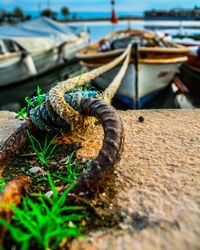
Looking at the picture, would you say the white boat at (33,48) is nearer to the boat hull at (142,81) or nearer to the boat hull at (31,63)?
the boat hull at (31,63)

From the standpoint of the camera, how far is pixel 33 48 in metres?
12.4

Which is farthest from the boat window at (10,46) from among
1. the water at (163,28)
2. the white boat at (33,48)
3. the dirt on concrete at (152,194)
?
the dirt on concrete at (152,194)

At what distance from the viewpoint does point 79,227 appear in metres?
1.58

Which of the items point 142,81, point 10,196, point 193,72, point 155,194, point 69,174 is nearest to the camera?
point 10,196

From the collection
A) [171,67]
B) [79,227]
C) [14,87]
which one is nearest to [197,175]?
[79,227]

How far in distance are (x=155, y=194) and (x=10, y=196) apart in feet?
2.87

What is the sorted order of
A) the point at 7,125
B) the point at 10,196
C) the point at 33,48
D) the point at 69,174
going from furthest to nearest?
the point at 33,48 → the point at 7,125 → the point at 69,174 → the point at 10,196

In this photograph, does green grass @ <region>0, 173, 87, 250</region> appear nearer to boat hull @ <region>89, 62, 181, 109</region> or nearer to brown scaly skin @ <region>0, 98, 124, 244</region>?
brown scaly skin @ <region>0, 98, 124, 244</region>

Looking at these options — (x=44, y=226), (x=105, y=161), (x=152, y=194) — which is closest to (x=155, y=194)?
(x=152, y=194)

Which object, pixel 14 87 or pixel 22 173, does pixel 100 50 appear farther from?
pixel 22 173

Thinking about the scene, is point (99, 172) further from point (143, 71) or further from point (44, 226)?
point (143, 71)

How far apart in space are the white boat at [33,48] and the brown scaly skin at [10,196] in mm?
9562

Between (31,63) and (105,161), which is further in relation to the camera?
(31,63)

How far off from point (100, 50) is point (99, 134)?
7.31m
